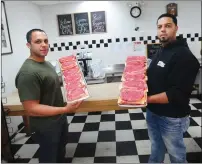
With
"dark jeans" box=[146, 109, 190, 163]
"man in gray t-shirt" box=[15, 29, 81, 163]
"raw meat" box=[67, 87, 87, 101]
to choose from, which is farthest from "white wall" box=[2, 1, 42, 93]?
"dark jeans" box=[146, 109, 190, 163]

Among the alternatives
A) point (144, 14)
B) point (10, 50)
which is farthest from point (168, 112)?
point (144, 14)

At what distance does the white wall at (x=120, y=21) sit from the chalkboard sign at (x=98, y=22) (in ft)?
0.27

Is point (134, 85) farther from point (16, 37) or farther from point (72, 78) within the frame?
point (16, 37)

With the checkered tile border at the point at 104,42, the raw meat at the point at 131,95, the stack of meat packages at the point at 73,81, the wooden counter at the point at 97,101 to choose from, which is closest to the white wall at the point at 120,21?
the checkered tile border at the point at 104,42

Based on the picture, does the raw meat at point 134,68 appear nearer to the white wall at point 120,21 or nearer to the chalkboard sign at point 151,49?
the chalkboard sign at point 151,49

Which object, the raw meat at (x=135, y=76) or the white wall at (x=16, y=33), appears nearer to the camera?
the raw meat at (x=135, y=76)

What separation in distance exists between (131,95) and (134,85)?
0.34 feet

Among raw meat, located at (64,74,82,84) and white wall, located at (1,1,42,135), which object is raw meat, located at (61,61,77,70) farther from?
white wall, located at (1,1,42,135)

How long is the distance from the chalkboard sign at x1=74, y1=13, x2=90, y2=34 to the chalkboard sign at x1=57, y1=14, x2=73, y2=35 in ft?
0.42

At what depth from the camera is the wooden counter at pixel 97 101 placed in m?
1.86

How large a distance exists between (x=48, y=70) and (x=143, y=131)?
184 cm

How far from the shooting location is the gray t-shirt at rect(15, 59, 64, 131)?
4.62ft

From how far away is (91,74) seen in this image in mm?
3283

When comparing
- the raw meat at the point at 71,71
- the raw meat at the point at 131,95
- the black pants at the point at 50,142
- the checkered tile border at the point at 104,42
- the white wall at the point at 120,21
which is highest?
the white wall at the point at 120,21
